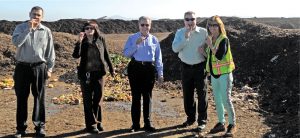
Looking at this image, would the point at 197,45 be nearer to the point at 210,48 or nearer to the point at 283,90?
the point at 210,48

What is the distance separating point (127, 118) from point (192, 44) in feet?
8.42

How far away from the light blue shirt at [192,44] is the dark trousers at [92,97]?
1.36m

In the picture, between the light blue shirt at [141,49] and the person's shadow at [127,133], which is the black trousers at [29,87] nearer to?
the person's shadow at [127,133]

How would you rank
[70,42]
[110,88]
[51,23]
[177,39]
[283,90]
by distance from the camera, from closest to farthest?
[177,39] < [283,90] < [110,88] < [70,42] < [51,23]

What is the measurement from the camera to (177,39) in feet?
25.0

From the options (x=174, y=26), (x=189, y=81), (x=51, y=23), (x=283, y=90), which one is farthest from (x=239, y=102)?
(x=174, y=26)

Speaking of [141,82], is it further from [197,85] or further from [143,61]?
[197,85]

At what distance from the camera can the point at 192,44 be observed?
755 cm

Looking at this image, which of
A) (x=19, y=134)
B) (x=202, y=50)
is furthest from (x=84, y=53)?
(x=202, y=50)

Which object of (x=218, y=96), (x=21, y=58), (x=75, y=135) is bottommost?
(x=75, y=135)

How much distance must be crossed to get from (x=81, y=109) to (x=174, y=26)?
41944mm

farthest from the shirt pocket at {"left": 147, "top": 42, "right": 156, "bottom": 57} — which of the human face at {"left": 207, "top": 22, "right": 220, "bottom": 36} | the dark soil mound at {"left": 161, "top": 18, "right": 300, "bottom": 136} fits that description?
the dark soil mound at {"left": 161, "top": 18, "right": 300, "bottom": 136}

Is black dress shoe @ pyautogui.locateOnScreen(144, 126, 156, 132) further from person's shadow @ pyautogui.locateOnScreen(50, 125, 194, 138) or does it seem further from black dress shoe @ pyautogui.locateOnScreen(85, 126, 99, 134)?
black dress shoe @ pyautogui.locateOnScreen(85, 126, 99, 134)

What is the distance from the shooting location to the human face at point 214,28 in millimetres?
7127
